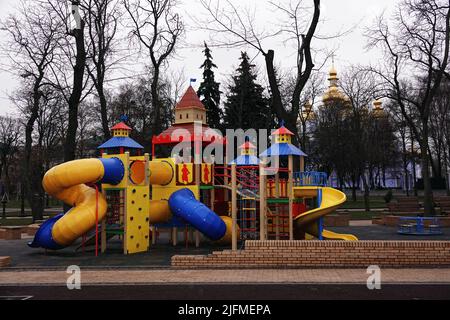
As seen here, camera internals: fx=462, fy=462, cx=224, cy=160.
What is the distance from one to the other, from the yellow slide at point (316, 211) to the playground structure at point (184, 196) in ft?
0.11

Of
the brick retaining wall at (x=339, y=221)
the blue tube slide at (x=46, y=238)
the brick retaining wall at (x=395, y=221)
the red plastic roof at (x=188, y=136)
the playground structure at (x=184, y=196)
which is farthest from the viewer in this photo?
the brick retaining wall at (x=339, y=221)

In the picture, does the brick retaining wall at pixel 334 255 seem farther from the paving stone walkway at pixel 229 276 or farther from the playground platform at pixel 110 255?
the playground platform at pixel 110 255

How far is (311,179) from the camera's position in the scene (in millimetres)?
16094

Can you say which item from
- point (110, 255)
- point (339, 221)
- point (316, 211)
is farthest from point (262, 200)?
point (339, 221)

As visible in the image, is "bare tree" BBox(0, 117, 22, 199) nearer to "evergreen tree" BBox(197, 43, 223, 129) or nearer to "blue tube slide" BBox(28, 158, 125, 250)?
"evergreen tree" BBox(197, 43, 223, 129)

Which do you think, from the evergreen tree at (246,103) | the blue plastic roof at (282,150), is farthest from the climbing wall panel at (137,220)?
the evergreen tree at (246,103)

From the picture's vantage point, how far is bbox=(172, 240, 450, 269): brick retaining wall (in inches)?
469

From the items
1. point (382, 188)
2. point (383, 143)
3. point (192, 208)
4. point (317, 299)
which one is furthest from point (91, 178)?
point (382, 188)

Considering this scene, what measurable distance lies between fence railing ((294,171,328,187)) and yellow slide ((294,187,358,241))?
0.32 meters

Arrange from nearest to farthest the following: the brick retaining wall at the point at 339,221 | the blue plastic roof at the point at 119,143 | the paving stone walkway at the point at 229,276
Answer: the paving stone walkway at the point at 229,276
the blue plastic roof at the point at 119,143
the brick retaining wall at the point at 339,221

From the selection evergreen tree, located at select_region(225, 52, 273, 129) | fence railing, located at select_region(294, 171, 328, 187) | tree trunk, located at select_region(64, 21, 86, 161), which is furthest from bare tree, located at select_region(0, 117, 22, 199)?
fence railing, located at select_region(294, 171, 328, 187)

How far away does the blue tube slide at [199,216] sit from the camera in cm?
1526

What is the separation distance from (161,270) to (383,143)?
4628 cm

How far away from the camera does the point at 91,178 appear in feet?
47.3
